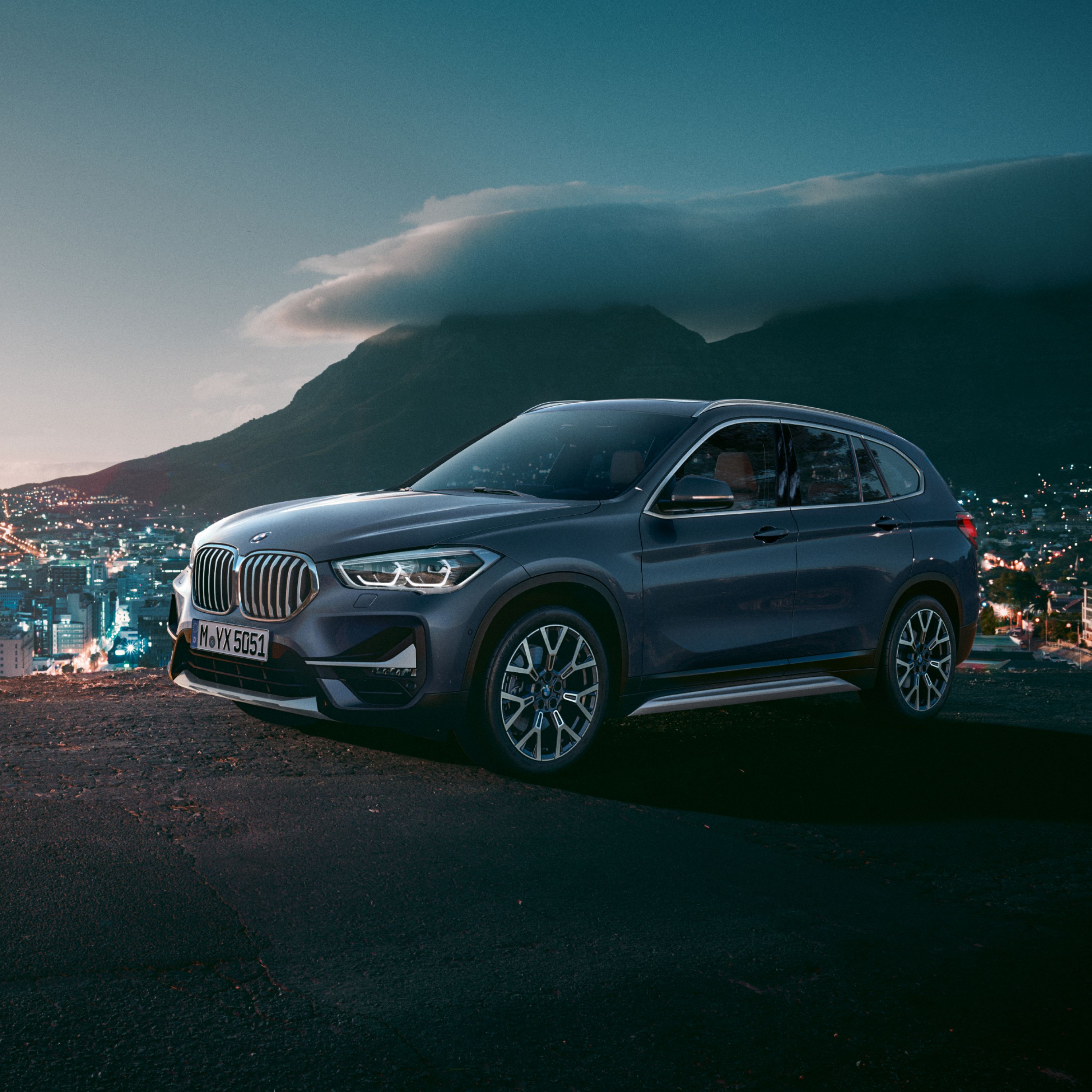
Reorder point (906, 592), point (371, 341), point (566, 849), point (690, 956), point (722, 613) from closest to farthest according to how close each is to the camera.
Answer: point (690, 956), point (566, 849), point (722, 613), point (906, 592), point (371, 341)

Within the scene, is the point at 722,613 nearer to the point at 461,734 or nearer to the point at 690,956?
the point at 461,734

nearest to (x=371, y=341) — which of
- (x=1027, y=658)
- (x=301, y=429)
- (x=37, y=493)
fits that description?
(x=301, y=429)

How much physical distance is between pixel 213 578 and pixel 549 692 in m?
1.87

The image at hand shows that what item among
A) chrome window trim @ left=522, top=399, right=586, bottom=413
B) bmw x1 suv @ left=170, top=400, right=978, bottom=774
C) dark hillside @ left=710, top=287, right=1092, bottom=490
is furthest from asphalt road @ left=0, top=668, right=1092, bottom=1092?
dark hillside @ left=710, top=287, right=1092, bottom=490

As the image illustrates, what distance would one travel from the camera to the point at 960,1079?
253 cm

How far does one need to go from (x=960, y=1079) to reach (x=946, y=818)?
2.62 meters

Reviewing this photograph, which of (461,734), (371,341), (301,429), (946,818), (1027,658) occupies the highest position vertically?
(371,341)

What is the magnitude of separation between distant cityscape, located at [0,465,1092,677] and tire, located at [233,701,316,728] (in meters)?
0.66

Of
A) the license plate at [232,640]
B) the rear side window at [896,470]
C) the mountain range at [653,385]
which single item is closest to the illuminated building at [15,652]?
the license plate at [232,640]

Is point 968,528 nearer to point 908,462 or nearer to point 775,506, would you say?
point 908,462

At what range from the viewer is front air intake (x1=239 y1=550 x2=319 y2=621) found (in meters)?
5.25

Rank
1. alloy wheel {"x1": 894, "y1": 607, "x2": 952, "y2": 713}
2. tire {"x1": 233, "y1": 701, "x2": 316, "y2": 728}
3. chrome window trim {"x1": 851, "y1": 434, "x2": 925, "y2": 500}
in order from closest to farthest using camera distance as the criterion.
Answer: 1. tire {"x1": 233, "y1": 701, "x2": 316, "y2": 728}
2. alloy wheel {"x1": 894, "y1": 607, "x2": 952, "y2": 713}
3. chrome window trim {"x1": 851, "y1": 434, "x2": 925, "y2": 500}

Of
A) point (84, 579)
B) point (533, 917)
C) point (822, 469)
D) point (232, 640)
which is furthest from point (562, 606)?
point (84, 579)

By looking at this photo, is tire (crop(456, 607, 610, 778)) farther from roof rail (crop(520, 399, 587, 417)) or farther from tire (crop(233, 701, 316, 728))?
roof rail (crop(520, 399, 587, 417))
